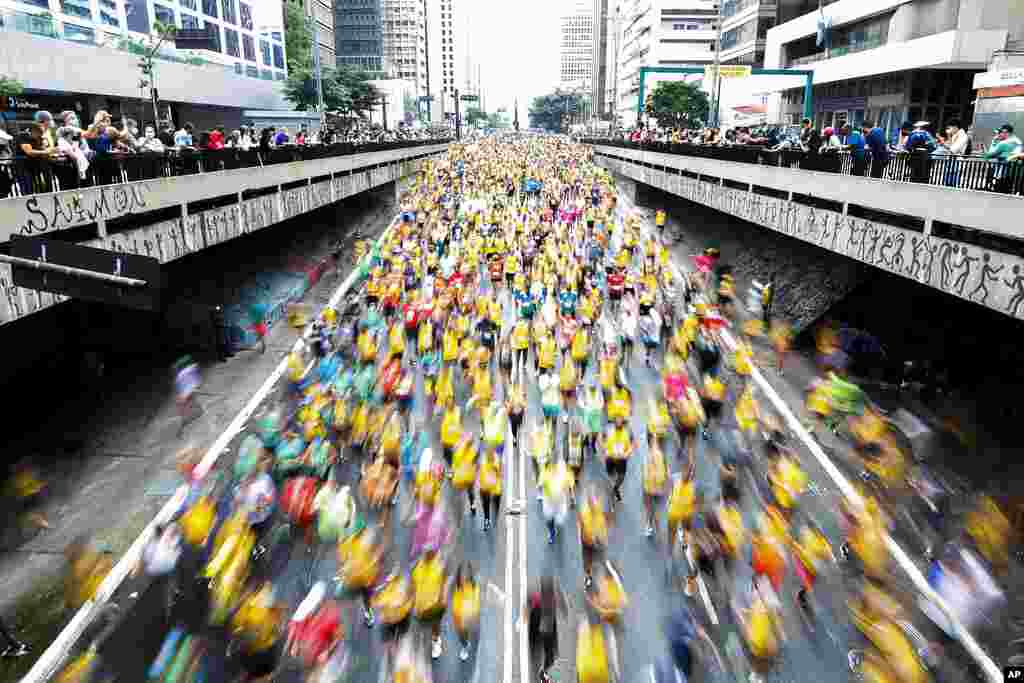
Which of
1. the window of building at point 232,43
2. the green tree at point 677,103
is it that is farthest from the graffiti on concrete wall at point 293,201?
the green tree at point 677,103

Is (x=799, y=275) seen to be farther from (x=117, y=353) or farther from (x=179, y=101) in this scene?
(x=179, y=101)

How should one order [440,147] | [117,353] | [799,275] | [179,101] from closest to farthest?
1. [117,353]
2. [799,275]
3. [179,101]
4. [440,147]

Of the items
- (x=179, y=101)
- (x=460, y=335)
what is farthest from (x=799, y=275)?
(x=179, y=101)

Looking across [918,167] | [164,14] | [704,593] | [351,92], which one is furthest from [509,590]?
[351,92]

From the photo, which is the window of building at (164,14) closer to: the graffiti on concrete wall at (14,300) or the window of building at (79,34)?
the window of building at (79,34)

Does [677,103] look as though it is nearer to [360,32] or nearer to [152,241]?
[152,241]
